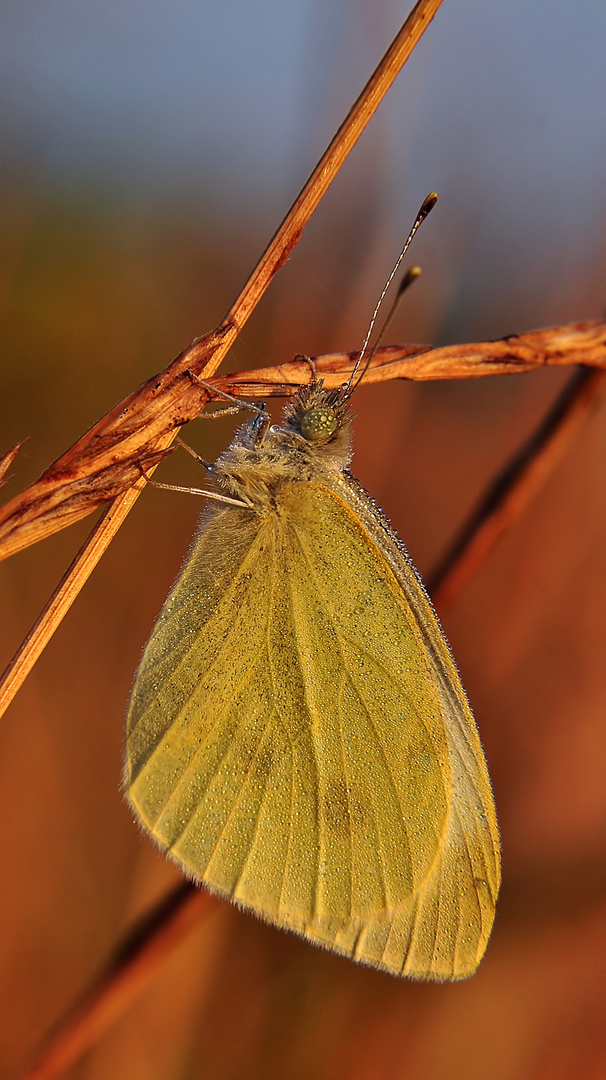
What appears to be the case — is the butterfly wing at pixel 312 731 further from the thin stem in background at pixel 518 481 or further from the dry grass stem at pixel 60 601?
the dry grass stem at pixel 60 601

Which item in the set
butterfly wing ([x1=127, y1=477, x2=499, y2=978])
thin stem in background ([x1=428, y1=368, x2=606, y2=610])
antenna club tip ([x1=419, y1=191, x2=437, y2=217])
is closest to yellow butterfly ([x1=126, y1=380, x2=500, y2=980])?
butterfly wing ([x1=127, y1=477, x2=499, y2=978])

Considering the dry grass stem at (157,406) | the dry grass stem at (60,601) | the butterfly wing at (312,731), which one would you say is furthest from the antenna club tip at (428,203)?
the dry grass stem at (60,601)

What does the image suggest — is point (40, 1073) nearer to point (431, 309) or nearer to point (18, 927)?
point (18, 927)

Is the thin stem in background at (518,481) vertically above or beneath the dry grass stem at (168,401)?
beneath

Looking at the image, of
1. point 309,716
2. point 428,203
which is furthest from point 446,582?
point 428,203

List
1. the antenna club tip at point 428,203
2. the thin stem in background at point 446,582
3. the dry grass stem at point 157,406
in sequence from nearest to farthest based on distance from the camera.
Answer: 1. the dry grass stem at point 157,406
2. the antenna club tip at point 428,203
3. the thin stem in background at point 446,582

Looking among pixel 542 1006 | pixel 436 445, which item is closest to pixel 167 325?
pixel 436 445

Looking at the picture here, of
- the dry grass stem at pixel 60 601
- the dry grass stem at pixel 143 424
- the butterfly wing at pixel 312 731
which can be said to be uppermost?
the dry grass stem at pixel 143 424
